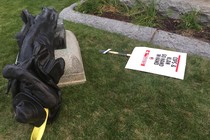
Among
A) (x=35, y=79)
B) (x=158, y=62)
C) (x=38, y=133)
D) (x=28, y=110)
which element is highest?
(x=35, y=79)

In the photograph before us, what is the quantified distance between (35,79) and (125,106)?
3.13ft

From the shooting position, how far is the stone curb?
3.30 metres

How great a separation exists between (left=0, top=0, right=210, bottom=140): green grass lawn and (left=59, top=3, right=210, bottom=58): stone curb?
0.52 feet

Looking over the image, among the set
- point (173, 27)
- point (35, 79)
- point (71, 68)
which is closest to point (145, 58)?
point (173, 27)

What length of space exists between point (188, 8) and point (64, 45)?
1795 millimetres

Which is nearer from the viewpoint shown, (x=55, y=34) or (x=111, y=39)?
(x=55, y=34)

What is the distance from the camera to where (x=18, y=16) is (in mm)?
4535

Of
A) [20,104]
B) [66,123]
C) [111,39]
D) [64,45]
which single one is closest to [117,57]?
[111,39]

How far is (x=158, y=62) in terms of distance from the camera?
3.16 m

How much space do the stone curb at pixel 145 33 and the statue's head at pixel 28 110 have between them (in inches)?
75.5

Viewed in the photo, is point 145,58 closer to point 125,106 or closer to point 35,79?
point 125,106

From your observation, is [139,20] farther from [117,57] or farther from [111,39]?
[117,57]

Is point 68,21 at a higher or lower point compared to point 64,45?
lower

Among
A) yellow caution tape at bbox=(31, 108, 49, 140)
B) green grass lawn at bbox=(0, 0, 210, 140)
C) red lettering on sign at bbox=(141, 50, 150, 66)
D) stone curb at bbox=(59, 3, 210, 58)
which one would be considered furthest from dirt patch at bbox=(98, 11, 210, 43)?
yellow caution tape at bbox=(31, 108, 49, 140)
